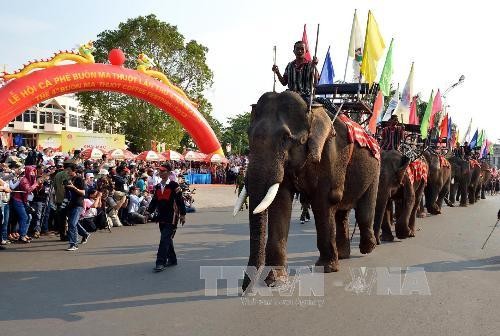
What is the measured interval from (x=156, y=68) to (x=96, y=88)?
42.2 ft

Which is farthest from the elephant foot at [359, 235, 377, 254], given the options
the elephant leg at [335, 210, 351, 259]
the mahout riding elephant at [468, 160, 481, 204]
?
the mahout riding elephant at [468, 160, 481, 204]

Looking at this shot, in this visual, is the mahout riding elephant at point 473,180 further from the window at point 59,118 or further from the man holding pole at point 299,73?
the window at point 59,118

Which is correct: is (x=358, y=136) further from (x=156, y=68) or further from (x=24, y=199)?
(x=156, y=68)

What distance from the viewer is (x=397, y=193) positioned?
10.2 metres

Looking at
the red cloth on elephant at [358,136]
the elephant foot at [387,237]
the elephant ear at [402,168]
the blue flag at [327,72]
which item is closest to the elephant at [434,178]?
the blue flag at [327,72]

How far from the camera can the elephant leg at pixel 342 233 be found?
7.74 m

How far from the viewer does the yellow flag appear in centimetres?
1250

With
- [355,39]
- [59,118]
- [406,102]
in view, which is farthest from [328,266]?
[59,118]

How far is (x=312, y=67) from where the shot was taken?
6602 mm

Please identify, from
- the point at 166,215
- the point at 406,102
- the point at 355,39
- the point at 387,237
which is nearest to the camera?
the point at 166,215

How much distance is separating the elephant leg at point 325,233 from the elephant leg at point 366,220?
0.84 m

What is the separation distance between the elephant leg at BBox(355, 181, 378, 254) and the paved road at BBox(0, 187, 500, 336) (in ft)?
1.04

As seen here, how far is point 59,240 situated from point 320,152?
6648 mm

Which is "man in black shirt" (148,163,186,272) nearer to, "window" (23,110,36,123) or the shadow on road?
the shadow on road
